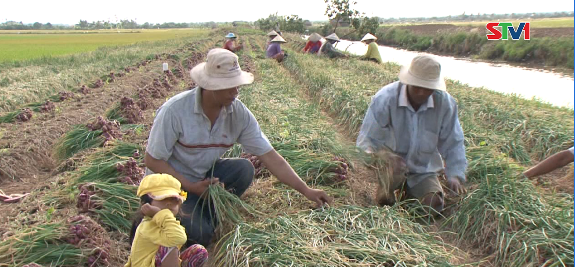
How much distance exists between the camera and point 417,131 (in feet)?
10.2

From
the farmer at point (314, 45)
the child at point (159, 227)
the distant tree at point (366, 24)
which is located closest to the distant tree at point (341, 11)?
the distant tree at point (366, 24)

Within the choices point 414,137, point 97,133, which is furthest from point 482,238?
point 97,133

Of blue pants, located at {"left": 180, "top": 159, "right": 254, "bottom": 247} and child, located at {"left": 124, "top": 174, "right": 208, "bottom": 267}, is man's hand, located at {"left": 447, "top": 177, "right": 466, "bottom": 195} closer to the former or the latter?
blue pants, located at {"left": 180, "top": 159, "right": 254, "bottom": 247}

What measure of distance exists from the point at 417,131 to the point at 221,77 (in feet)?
4.97

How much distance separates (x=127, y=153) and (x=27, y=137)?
189cm

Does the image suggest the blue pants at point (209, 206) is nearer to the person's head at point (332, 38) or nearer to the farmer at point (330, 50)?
the farmer at point (330, 50)

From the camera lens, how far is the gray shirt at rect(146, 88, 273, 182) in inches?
99.0

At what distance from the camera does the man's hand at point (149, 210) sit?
1832 millimetres

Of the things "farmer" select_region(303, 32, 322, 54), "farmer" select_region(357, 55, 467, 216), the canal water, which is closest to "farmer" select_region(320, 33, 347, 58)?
"farmer" select_region(303, 32, 322, 54)

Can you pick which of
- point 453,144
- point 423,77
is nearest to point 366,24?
point 453,144

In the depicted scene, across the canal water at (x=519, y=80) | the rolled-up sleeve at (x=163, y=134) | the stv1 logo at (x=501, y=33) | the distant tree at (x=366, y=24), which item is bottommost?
the canal water at (x=519, y=80)

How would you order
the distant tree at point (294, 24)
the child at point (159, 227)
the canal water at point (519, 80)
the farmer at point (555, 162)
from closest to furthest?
1. the child at point (159, 227)
2. the farmer at point (555, 162)
3. the canal water at point (519, 80)
4. the distant tree at point (294, 24)

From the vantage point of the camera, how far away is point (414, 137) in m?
3.10

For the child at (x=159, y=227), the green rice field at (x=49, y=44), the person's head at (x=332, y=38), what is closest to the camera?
the child at (x=159, y=227)
